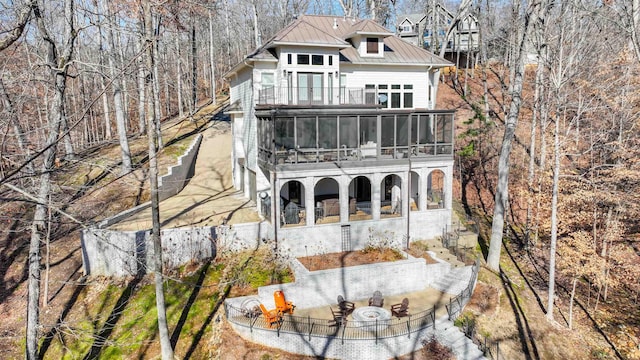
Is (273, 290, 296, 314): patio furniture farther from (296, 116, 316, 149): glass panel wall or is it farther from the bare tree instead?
(296, 116, 316, 149): glass panel wall

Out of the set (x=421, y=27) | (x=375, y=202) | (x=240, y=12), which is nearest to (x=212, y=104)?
(x=240, y=12)

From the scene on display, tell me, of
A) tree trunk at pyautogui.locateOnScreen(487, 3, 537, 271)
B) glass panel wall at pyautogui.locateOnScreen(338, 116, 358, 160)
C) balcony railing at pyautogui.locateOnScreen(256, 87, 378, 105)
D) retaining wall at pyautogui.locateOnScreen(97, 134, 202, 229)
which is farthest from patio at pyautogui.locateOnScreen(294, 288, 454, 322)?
balcony railing at pyautogui.locateOnScreen(256, 87, 378, 105)

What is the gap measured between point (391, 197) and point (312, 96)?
7259 mm

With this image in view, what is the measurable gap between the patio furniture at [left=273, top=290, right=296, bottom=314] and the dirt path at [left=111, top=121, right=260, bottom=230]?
18.1 ft

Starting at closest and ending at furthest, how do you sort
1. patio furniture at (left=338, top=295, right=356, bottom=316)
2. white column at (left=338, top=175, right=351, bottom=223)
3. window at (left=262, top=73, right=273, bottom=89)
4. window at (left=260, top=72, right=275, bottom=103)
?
patio furniture at (left=338, top=295, right=356, bottom=316) < white column at (left=338, top=175, right=351, bottom=223) < window at (left=260, top=72, right=275, bottom=103) < window at (left=262, top=73, right=273, bottom=89)

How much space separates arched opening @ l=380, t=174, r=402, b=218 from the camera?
2103cm

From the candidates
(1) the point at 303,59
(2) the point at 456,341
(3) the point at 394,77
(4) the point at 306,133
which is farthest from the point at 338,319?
(3) the point at 394,77

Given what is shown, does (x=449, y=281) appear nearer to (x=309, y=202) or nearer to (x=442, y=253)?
(x=442, y=253)

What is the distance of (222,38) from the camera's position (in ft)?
200

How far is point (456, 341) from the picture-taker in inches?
550

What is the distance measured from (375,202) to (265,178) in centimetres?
584

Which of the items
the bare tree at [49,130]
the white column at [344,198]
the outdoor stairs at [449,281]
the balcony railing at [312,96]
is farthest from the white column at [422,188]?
the bare tree at [49,130]

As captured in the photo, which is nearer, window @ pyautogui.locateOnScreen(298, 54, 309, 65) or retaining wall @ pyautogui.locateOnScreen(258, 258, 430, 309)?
retaining wall @ pyautogui.locateOnScreen(258, 258, 430, 309)

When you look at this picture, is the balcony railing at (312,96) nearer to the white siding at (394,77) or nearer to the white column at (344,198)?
the white siding at (394,77)
